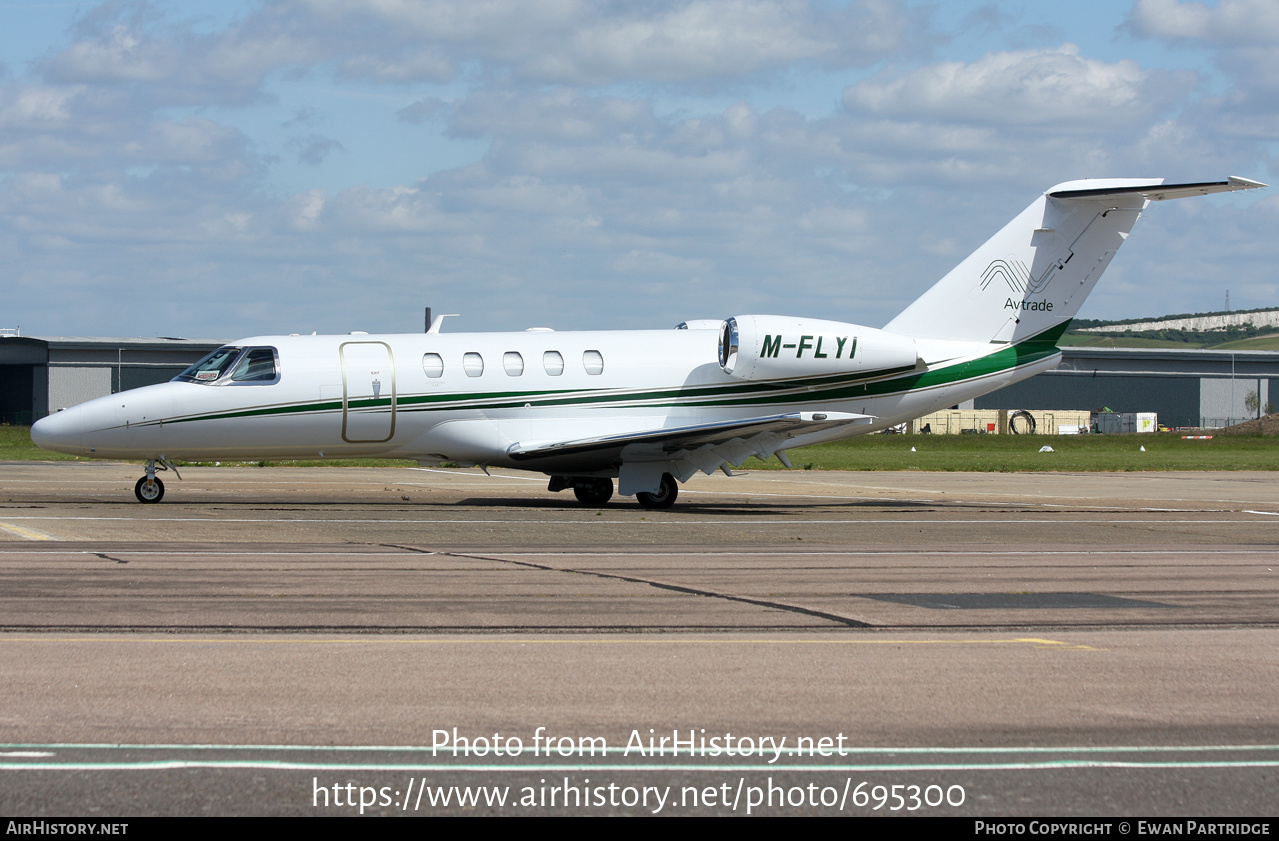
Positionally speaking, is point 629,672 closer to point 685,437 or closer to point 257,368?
point 685,437

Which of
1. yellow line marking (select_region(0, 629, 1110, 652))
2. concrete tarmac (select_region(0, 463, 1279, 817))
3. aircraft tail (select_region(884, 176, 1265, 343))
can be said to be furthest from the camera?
aircraft tail (select_region(884, 176, 1265, 343))

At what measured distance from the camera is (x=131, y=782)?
5246 mm

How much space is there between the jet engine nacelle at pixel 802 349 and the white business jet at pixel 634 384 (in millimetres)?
29

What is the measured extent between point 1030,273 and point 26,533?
18022mm

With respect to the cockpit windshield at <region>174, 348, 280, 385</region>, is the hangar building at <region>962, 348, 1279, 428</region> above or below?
above

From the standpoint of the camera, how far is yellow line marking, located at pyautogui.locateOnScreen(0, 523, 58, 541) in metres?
15.2

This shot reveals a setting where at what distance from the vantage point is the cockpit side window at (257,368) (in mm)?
21312

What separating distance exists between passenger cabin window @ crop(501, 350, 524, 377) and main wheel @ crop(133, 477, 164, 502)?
255 inches

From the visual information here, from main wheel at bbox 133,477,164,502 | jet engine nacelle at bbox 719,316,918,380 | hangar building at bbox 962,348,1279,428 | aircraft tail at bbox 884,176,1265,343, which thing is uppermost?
hangar building at bbox 962,348,1279,428

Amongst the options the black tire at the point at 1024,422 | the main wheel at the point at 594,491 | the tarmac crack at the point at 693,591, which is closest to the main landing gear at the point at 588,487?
the main wheel at the point at 594,491

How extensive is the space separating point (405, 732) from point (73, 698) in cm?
205

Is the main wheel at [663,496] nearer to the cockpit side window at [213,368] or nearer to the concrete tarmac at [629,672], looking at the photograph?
the concrete tarmac at [629,672]

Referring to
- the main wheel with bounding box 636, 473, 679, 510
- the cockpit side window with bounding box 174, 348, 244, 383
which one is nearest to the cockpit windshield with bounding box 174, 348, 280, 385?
the cockpit side window with bounding box 174, 348, 244, 383

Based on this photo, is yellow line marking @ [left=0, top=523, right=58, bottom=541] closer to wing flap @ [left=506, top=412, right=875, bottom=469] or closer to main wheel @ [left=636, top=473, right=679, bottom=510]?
wing flap @ [left=506, top=412, right=875, bottom=469]
